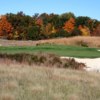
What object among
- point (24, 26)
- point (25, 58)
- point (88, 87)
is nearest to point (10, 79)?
point (88, 87)

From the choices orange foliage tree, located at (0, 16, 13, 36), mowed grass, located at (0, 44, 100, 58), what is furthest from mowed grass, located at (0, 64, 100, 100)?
orange foliage tree, located at (0, 16, 13, 36)

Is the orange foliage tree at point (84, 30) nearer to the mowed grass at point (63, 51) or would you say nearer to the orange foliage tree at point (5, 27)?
the orange foliage tree at point (5, 27)

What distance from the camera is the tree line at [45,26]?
300 feet

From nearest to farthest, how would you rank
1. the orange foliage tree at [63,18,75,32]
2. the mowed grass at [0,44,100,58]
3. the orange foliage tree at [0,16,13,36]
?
the mowed grass at [0,44,100,58] < the orange foliage tree at [0,16,13,36] < the orange foliage tree at [63,18,75,32]

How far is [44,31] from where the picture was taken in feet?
314

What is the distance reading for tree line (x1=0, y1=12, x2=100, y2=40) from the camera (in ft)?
300

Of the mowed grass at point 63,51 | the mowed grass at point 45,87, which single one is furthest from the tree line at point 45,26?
the mowed grass at point 45,87

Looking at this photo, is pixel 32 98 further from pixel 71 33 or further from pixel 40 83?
pixel 71 33

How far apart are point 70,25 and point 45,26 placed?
7.28 meters

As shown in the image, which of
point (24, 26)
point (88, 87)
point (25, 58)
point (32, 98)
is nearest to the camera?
point (32, 98)

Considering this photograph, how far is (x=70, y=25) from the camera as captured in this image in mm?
103188

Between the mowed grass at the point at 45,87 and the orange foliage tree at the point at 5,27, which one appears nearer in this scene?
the mowed grass at the point at 45,87

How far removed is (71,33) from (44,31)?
6494mm

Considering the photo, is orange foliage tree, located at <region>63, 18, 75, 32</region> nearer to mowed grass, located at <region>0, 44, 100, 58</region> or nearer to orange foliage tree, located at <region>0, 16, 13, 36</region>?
orange foliage tree, located at <region>0, 16, 13, 36</region>
